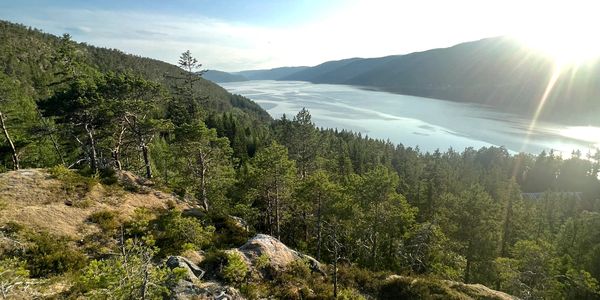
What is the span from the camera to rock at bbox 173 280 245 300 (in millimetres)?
15898

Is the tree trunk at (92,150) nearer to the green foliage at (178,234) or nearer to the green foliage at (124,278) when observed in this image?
the green foliage at (178,234)

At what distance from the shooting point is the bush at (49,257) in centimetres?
1655

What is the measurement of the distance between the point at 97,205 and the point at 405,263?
33.2 meters

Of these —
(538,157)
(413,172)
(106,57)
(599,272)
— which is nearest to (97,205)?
(599,272)

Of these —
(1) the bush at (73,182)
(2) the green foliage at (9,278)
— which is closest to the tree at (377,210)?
(1) the bush at (73,182)

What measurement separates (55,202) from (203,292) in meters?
13.0

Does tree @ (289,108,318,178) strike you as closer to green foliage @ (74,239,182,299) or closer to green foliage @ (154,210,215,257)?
green foliage @ (154,210,215,257)

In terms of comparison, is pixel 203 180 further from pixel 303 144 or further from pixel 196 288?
pixel 303 144

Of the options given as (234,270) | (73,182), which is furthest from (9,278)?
(73,182)

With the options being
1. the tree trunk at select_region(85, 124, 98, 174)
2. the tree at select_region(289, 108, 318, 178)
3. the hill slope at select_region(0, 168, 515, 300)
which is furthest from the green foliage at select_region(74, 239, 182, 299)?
the tree at select_region(289, 108, 318, 178)

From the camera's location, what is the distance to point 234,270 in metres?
19.0

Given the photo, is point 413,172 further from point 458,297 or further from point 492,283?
point 458,297

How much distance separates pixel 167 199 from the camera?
2953 cm

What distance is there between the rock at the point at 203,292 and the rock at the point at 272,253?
3894 millimetres
